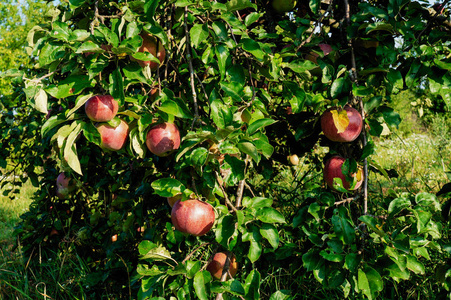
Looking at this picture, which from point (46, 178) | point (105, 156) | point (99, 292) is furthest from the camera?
point (46, 178)

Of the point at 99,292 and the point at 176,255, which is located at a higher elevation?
the point at 176,255

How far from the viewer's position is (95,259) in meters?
1.99

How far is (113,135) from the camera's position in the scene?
102 cm

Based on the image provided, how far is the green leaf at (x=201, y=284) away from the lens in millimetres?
903

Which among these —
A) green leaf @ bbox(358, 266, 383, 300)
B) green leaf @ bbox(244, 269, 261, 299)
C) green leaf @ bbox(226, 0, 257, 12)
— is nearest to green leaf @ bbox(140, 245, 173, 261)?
green leaf @ bbox(244, 269, 261, 299)

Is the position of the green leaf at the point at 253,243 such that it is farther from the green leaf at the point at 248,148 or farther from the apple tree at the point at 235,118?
the green leaf at the point at 248,148

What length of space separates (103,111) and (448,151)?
14.8 feet

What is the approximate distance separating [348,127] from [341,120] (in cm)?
4

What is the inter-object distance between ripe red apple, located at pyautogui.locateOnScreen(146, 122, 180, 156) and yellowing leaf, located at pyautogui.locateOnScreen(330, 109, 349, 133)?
0.48 metres

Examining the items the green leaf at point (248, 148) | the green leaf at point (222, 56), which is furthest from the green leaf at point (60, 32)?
the green leaf at point (248, 148)

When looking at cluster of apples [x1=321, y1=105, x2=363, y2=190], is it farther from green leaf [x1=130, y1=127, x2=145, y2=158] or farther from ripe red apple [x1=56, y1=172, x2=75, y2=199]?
ripe red apple [x1=56, y1=172, x2=75, y2=199]

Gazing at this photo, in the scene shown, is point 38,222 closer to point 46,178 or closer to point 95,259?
point 46,178

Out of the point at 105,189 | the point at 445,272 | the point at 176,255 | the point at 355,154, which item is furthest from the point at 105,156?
the point at 445,272

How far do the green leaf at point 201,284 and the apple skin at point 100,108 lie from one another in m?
0.47
